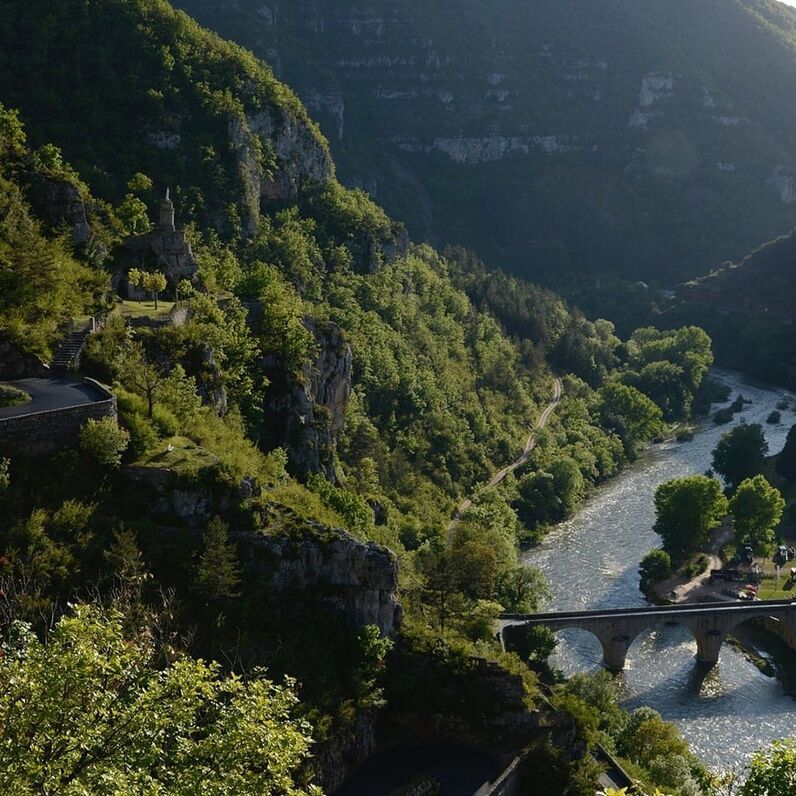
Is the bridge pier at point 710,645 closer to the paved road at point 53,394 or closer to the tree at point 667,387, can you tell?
the paved road at point 53,394

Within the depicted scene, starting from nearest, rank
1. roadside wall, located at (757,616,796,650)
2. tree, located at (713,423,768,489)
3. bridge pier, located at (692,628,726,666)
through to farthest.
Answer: bridge pier, located at (692,628,726,666) < roadside wall, located at (757,616,796,650) < tree, located at (713,423,768,489)

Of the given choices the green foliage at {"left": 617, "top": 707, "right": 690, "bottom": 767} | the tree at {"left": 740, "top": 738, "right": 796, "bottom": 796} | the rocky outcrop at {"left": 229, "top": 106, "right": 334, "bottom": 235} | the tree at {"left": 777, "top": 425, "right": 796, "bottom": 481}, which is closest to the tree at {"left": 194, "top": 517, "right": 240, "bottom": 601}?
the tree at {"left": 740, "top": 738, "right": 796, "bottom": 796}

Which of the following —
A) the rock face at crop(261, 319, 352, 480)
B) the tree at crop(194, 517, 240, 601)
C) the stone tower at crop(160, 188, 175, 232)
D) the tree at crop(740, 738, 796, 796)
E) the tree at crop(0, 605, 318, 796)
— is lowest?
the rock face at crop(261, 319, 352, 480)

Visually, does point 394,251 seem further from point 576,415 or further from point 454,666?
point 454,666

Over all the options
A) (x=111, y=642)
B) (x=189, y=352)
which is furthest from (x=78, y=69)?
(x=111, y=642)

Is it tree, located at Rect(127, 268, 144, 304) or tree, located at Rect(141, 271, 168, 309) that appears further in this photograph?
tree, located at Rect(127, 268, 144, 304)

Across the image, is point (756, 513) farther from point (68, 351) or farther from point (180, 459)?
point (68, 351)

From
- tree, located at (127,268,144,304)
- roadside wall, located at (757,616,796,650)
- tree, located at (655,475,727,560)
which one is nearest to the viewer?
tree, located at (127,268,144,304)

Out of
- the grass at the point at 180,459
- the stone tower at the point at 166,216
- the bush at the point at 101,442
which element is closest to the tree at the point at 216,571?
the grass at the point at 180,459

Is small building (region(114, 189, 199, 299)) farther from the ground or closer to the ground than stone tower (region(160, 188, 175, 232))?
closer to the ground

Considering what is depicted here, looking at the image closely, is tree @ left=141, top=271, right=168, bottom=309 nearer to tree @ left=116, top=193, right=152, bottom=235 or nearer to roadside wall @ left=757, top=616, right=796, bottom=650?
tree @ left=116, top=193, right=152, bottom=235
